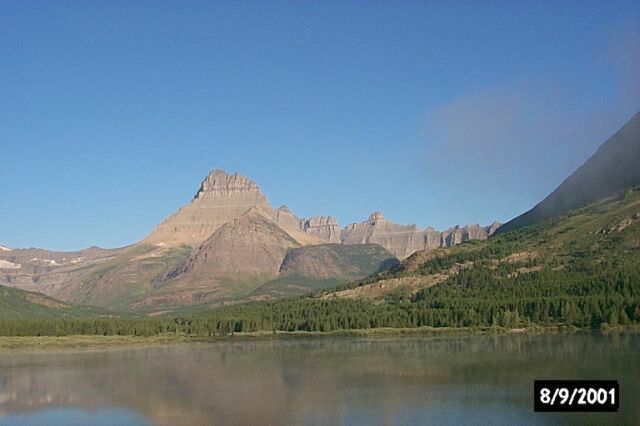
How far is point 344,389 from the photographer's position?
10788 centimetres

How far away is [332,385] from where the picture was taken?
113 meters

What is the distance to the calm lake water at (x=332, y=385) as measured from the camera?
8756 centimetres

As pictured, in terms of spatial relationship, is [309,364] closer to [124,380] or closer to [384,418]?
[124,380]

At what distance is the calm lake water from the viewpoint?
287 ft

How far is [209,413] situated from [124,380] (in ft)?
146
